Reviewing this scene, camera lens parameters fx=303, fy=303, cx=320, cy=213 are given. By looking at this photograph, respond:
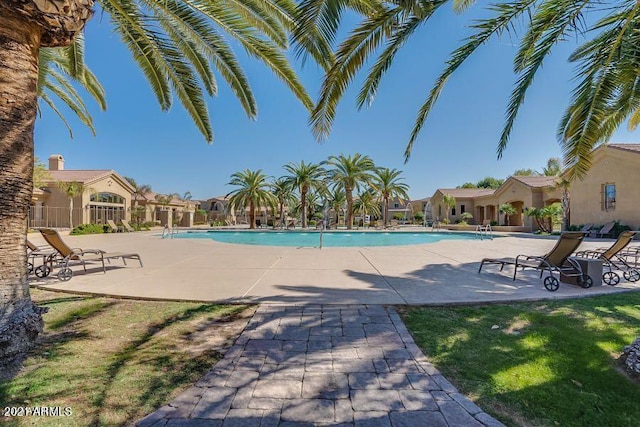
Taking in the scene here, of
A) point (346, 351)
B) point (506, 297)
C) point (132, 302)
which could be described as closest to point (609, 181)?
point (506, 297)

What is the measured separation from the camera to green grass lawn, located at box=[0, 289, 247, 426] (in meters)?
2.54

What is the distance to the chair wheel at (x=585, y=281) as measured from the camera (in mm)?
6453

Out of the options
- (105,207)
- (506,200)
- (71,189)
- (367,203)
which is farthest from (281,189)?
(506,200)

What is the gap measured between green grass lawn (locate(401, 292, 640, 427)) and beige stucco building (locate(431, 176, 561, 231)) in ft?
90.4

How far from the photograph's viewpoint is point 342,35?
5.44 meters

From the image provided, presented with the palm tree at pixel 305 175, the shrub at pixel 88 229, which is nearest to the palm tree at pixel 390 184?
the palm tree at pixel 305 175

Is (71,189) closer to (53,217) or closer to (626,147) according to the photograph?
(53,217)

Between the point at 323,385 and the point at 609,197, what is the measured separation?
31.3 metres

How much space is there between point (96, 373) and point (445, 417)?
329cm

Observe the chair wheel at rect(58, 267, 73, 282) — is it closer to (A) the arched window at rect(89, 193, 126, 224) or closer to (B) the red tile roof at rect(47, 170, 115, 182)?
(B) the red tile roof at rect(47, 170, 115, 182)

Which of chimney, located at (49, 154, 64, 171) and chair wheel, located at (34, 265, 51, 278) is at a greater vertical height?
chimney, located at (49, 154, 64, 171)

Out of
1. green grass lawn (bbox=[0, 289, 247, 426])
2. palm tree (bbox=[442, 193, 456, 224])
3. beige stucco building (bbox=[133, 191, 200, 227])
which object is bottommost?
green grass lawn (bbox=[0, 289, 247, 426])

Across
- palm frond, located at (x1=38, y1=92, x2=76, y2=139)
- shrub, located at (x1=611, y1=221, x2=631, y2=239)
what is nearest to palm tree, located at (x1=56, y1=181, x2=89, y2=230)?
palm frond, located at (x1=38, y1=92, x2=76, y2=139)

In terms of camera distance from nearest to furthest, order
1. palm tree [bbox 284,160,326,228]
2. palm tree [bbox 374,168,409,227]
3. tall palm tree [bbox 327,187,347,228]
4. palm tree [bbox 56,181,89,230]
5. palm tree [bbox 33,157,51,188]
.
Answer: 1. palm tree [bbox 33,157,51,188]
2. palm tree [bbox 56,181,89,230]
3. palm tree [bbox 284,160,326,228]
4. palm tree [bbox 374,168,409,227]
5. tall palm tree [bbox 327,187,347,228]
